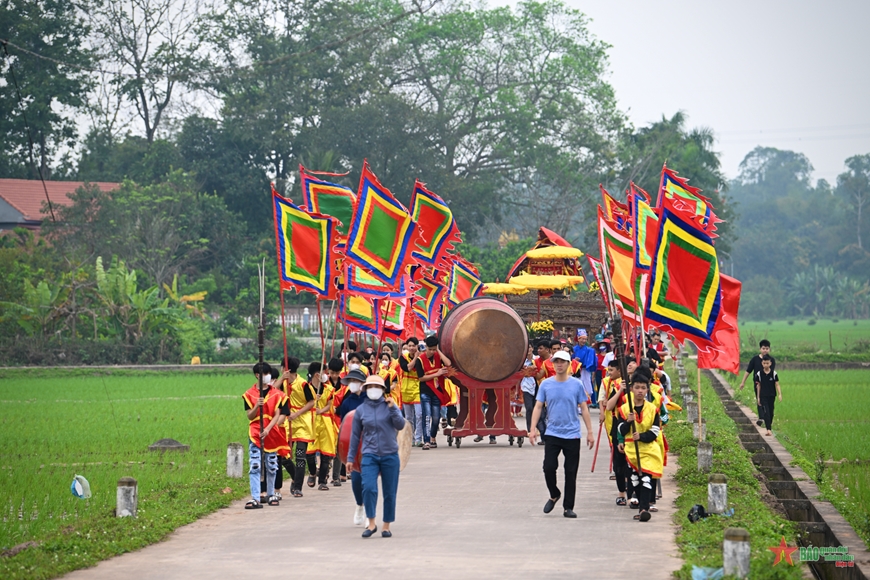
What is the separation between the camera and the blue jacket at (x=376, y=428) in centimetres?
1101

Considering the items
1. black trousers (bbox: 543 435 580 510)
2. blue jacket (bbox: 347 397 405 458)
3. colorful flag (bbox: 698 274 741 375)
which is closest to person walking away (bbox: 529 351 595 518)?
black trousers (bbox: 543 435 580 510)

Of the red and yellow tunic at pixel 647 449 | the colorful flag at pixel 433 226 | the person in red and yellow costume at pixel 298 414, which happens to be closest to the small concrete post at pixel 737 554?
the red and yellow tunic at pixel 647 449

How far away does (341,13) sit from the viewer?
58.5m

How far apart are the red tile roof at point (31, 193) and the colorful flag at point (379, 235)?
4176 centimetres

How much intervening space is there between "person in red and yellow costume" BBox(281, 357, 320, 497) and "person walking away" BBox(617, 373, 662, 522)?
11.8 ft

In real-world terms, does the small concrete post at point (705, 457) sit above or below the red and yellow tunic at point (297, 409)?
below

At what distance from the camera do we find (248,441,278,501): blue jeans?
1277 cm

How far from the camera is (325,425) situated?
14453 millimetres

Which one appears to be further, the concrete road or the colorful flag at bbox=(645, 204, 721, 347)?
the colorful flag at bbox=(645, 204, 721, 347)

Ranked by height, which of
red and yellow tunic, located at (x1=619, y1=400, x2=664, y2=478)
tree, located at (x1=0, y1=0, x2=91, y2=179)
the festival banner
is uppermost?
tree, located at (x1=0, y1=0, x2=91, y2=179)

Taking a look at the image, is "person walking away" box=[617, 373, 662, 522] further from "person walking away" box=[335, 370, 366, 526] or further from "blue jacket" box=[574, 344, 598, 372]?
"blue jacket" box=[574, 344, 598, 372]

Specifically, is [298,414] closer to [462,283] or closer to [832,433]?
[832,433]

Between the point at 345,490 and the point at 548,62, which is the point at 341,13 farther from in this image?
the point at 345,490

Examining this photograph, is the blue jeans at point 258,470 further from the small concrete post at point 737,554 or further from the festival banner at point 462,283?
the festival banner at point 462,283
